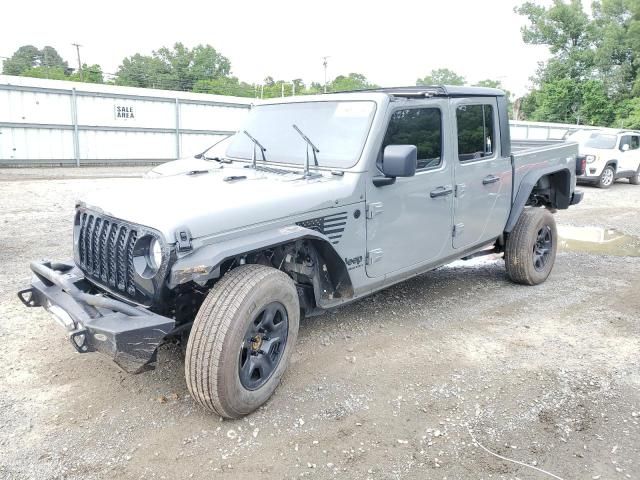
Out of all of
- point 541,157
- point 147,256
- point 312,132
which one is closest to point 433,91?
point 312,132

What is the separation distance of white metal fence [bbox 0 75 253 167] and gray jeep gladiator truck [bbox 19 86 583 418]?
14.3 m

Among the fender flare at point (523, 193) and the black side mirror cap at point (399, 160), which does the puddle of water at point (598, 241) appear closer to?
the fender flare at point (523, 193)

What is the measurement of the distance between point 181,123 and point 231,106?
2.24 m

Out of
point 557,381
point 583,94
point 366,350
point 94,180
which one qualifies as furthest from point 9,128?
point 583,94

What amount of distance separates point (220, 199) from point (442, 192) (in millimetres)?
2110

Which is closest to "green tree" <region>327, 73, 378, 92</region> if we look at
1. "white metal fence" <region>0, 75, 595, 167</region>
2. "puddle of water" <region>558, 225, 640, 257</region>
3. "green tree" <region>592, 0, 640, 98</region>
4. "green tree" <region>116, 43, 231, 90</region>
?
"green tree" <region>116, 43, 231, 90</region>

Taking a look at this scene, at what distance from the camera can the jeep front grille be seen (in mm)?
3256

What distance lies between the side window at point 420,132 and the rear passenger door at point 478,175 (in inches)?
9.8

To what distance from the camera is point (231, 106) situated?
70.6ft

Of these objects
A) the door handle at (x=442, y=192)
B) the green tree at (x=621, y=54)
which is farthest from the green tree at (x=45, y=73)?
the green tree at (x=621, y=54)

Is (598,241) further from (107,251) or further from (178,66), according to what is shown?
(178,66)

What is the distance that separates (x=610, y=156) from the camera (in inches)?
621

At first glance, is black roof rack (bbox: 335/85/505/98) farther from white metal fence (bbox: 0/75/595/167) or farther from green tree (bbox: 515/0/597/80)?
green tree (bbox: 515/0/597/80)

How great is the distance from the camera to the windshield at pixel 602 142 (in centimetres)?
1611
